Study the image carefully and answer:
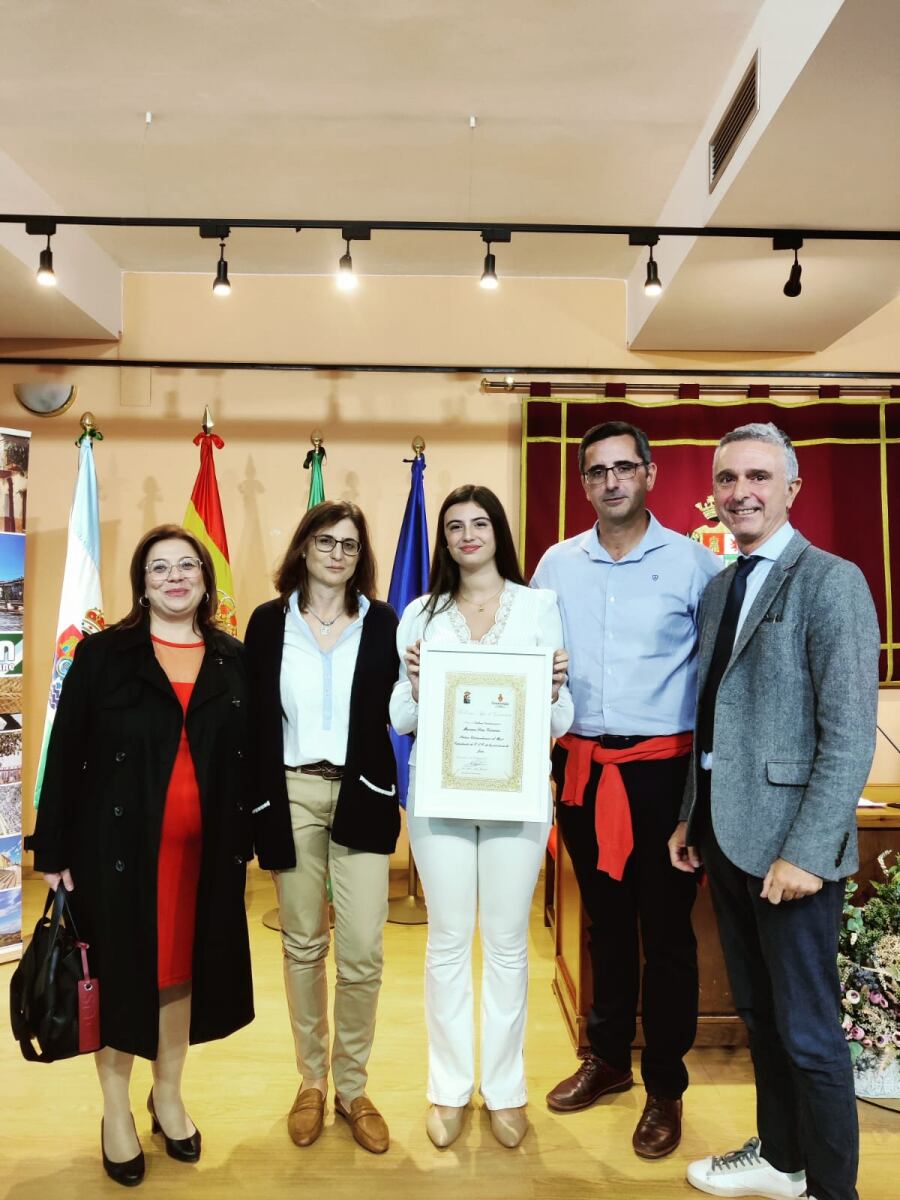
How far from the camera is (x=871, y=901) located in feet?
8.70

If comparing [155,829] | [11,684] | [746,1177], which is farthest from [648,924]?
[11,684]

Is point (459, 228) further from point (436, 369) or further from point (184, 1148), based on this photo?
point (184, 1148)

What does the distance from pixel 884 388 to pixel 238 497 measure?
336cm

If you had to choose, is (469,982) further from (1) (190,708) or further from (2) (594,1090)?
(1) (190,708)

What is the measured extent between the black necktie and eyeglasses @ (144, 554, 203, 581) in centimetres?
125

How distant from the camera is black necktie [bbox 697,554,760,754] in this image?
1.96 meters

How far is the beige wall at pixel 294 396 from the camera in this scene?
4512 mm

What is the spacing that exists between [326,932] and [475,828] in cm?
52

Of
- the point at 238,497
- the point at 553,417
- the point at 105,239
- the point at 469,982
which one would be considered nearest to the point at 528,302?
the point at 553,417

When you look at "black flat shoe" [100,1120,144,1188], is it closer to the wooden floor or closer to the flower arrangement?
the wooden floor

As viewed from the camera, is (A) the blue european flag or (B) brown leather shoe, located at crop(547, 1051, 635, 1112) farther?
(A) the blue european flag

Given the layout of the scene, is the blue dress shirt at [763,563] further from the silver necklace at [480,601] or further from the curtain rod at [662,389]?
the curtain rod at [662,389]

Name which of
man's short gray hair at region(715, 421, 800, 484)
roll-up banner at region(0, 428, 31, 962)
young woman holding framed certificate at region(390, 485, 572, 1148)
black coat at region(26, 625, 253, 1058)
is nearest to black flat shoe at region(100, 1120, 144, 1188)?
black coat at region(26, 625, 253, 1058)

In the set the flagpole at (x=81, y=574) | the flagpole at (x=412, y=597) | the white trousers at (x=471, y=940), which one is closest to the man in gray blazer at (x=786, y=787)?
the white trousers at (x=471, y=940)
